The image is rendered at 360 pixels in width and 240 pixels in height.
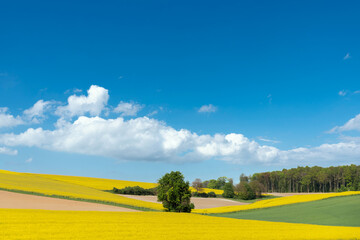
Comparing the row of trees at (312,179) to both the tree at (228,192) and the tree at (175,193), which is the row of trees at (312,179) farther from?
the tree at (175,193)

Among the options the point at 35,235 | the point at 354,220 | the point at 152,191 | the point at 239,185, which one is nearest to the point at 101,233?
the point at 35,235

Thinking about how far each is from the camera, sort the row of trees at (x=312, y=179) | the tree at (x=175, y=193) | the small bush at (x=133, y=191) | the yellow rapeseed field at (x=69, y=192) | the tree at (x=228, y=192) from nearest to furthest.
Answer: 1. the tree at (x=175, y=193)
2. the yellow rapeseed field at (x=69, y=192)
3. the small bush at (x=133, y=191)
4. the tree at (x=228, y=192)
5. the row of trees at (x=312, y=179)

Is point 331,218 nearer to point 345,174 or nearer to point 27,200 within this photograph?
point 27,200

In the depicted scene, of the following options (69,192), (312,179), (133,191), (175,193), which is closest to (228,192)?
(133,191)

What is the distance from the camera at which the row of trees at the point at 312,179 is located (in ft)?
444

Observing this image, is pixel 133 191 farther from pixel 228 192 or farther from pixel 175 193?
pixel 175 193

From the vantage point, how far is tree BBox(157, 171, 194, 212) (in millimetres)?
51594

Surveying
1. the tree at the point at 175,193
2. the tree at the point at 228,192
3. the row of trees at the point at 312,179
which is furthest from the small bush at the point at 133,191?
the row of trees at the point at 312,179

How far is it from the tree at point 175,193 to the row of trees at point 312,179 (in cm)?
7806

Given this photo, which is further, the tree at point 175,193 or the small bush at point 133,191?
the small bush at point 133,191

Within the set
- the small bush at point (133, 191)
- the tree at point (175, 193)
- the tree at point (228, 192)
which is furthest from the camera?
the tree at point (228, 192)

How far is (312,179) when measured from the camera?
143 meters

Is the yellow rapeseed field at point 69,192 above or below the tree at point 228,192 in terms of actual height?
above

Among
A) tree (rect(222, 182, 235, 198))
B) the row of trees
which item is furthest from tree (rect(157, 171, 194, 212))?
the row of trees
